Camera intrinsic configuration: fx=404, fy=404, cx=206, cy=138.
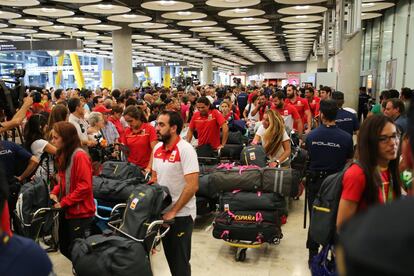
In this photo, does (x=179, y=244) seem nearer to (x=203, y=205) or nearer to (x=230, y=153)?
(x=203, y=205)

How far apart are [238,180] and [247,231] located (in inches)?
22.1

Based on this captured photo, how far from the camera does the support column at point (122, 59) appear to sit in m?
16.8

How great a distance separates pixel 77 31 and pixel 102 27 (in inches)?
129

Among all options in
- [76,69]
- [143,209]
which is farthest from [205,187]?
[76,69]

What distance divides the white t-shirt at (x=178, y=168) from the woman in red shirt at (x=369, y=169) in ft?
4.23

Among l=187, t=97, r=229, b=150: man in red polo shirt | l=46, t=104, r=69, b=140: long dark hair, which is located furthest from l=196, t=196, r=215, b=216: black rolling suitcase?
l=46, t=104, r=69, b=140: long dark hair

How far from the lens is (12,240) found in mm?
1351

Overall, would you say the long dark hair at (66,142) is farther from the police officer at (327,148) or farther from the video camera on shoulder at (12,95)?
the police officer at (327,148)

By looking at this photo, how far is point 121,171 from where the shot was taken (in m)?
4.78

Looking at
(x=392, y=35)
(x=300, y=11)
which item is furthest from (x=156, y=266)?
(x=392, y=35)

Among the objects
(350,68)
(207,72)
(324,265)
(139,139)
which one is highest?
(207,72)

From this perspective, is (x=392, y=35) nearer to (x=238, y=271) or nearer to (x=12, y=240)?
(x=238, y=271)

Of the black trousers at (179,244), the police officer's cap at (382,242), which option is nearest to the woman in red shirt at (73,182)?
the black trousers at (179,244)

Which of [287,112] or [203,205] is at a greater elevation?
[287,112]
